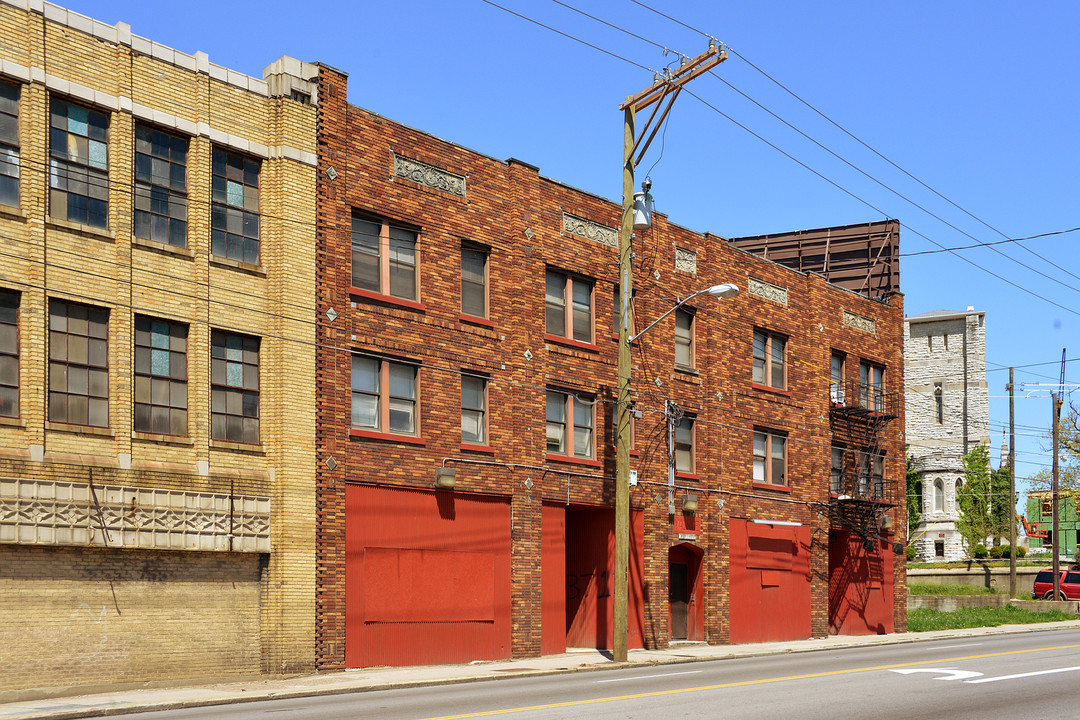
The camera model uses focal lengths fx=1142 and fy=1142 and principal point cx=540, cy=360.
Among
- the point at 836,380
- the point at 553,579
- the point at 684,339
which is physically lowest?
the point at 553,579

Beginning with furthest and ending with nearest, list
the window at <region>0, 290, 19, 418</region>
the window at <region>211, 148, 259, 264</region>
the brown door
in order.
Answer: the brown door
the window at <region>211, 148, 259, 264</region>
the window at <region>0, 290, 19, 418</region>

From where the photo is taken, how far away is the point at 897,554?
42.4 metres

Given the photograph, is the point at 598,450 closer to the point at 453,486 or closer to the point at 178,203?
the point at 453,486

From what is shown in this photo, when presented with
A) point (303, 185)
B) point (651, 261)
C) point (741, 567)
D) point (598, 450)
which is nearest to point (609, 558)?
point (598, 450)

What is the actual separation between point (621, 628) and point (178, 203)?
43.9 feet

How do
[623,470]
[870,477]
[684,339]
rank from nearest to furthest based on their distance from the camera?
[623,470] < [684,339] < [870,477]

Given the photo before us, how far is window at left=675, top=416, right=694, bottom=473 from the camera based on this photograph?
1305 inches

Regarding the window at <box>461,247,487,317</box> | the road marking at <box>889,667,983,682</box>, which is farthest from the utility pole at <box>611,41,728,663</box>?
the road marking at <box>889,667,983,682</box>

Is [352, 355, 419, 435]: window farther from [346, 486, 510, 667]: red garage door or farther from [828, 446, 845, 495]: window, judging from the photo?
[828, 446, 845, 495]: window

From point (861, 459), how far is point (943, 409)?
46.8m

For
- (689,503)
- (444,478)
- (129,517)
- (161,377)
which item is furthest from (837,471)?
(129,517)

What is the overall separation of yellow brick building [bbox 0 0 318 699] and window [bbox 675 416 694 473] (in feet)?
42.6

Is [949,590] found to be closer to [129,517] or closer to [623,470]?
[623,470]

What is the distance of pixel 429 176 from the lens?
2670 centimetres
